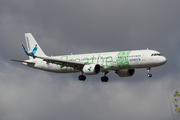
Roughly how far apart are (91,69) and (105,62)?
11.9ft

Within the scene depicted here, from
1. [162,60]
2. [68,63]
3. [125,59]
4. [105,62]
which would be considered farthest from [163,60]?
[68,63]

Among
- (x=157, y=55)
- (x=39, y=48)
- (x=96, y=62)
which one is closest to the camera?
(x=157, y=55)

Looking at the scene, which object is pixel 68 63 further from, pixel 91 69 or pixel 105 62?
pixel 105 62

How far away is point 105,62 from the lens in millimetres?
66938

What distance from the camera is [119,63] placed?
214 feet

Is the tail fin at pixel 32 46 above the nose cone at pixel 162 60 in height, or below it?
above

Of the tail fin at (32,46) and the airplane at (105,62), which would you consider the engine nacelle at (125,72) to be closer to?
the airplane at (105,62)

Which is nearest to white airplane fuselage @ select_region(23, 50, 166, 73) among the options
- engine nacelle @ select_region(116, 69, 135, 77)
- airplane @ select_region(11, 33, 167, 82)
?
airplane @ select_region(11, 33, 167, 82)

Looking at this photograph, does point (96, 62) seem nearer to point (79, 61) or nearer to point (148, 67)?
point (79, 61)

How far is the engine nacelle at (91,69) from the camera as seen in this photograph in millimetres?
65062

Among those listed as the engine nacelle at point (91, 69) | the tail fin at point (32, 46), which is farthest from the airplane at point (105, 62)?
the tail fin at point (32, 46)

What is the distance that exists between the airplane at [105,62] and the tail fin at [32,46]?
475 cm

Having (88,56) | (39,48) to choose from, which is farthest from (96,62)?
(39,48)

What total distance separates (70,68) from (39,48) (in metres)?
15.0
